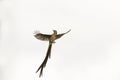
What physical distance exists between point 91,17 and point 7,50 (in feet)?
1.15

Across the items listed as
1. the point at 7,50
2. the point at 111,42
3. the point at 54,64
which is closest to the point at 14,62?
the point at 7,50

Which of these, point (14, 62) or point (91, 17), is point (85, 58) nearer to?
point (91, 17)

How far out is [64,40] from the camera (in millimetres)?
1055

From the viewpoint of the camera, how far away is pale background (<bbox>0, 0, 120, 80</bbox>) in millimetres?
1010

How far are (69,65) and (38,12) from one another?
0.26m

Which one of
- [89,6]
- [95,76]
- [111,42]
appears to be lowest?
[95,76]

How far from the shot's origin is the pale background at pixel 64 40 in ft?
3.31

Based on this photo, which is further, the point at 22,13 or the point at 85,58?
the point at 22,13

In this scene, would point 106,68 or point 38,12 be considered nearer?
point 106,68

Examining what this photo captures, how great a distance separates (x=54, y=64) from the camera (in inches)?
41.1

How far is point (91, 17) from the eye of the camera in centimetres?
108

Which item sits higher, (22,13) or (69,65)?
(22,13)

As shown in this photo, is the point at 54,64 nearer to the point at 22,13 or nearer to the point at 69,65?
the point at 69,65

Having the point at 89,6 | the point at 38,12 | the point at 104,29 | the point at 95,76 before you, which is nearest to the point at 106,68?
the point at 95,76
